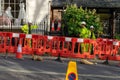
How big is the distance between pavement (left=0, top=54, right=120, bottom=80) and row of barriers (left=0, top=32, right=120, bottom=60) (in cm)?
112

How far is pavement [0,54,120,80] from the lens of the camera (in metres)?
11.8

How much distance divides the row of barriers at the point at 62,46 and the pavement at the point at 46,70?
1123 mm

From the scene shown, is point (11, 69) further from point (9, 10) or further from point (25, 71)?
point (9, 10)

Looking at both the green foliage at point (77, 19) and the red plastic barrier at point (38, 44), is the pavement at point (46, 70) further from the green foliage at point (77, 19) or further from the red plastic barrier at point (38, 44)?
the green foliage at point (77, 19)

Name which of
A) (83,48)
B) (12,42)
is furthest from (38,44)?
(83,48)

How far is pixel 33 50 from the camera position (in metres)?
17.6

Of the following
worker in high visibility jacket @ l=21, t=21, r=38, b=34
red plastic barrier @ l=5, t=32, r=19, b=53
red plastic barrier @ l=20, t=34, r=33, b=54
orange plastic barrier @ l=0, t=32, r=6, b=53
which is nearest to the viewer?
red plastic barrier @ l=20, t=34, r=33, b=54

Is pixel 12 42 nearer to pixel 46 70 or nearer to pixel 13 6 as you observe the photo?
pixel 46 70

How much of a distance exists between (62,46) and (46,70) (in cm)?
452

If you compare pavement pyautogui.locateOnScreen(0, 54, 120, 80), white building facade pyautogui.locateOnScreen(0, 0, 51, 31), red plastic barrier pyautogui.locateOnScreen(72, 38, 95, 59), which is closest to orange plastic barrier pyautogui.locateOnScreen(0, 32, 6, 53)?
pavement pyautogui.locateOnScreen(0, 54, 120, 80)

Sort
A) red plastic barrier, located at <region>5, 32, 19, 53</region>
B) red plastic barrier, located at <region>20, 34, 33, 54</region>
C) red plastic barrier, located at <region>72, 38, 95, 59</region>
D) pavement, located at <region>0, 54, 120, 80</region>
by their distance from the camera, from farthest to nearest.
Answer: red plastic barrier, located at <region>5, 32, 19, 53</region> < red plastic barrier, located at <region>20, 34, 33, 54</region> < red plastic barrier, located at <region>72, 38, 95, 59</region> < pavement, located at <region>0, 54, 120, 80</region>

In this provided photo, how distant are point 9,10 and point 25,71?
1187cm

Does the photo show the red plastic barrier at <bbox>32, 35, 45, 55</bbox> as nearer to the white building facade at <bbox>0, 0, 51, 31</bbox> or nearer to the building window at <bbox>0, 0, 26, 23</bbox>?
Answer: the white building facade at <bbox>0, 0, 51, 31</bbox>

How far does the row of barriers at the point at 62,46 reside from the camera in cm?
1720
